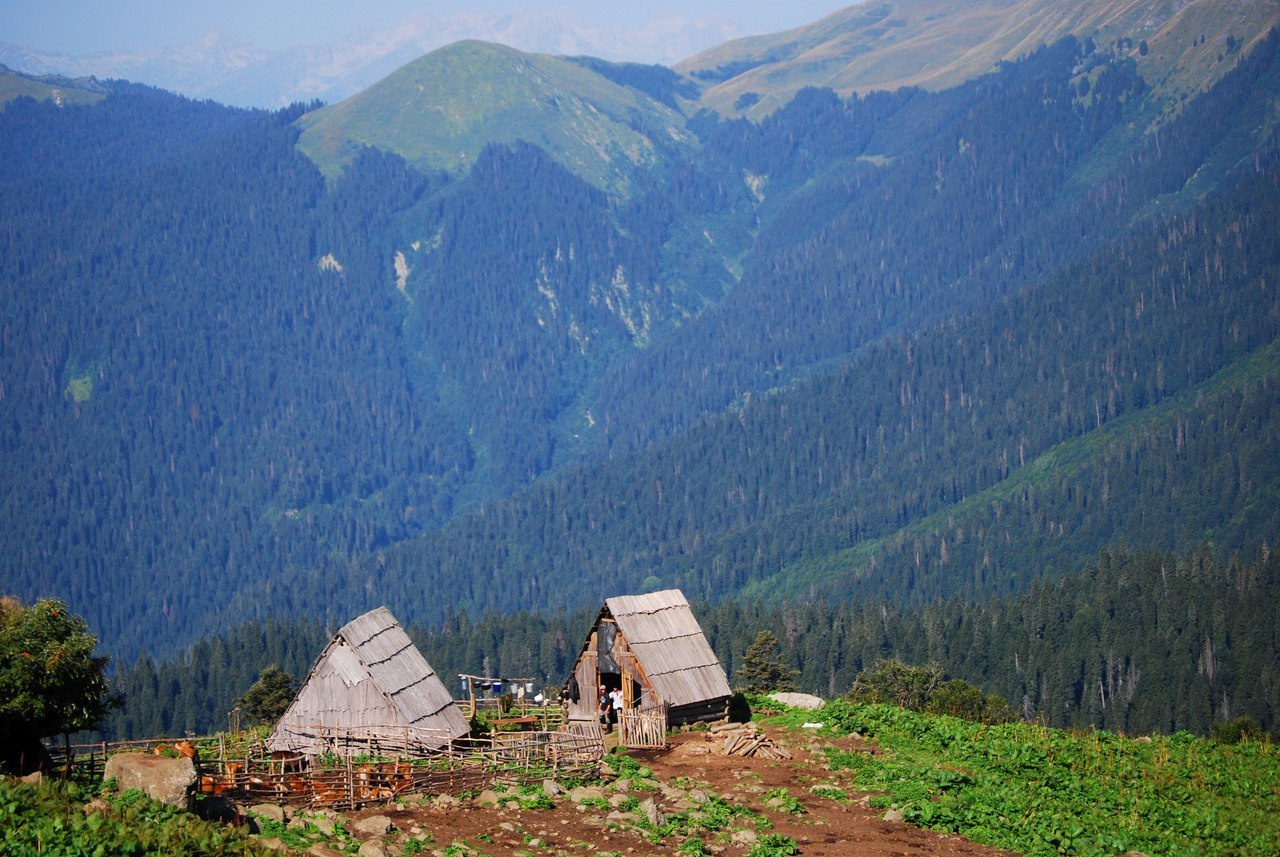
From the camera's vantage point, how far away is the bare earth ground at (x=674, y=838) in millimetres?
54438

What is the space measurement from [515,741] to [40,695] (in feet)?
67.2

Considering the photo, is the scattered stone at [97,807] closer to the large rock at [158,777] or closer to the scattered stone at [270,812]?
the large rock at [158,777]

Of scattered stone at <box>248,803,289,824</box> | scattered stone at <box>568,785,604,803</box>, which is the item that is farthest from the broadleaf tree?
scattered stone at <box>568,785,604,803</box>

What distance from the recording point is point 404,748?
7094cm

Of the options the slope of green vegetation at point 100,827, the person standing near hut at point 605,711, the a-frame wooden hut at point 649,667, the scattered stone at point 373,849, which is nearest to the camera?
the slope of green vegetation at point 100,827

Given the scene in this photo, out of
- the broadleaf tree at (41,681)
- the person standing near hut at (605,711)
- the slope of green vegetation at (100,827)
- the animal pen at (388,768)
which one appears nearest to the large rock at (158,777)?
the slope of green vegetation at (100,827)

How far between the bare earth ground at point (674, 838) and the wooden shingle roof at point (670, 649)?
11.5m

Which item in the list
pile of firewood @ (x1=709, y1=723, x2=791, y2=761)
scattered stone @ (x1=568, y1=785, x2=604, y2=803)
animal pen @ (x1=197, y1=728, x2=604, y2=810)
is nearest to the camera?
animal pen @ (x1=197, y1=728, x2=604, y2=810)

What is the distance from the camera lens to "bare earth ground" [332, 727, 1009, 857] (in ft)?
179

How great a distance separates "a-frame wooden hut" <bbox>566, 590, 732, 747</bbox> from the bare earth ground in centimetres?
1058

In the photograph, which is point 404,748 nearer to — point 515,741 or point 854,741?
point 515,741

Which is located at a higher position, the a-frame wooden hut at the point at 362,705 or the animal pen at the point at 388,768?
the a-frame wooden hut at the point at 362,705

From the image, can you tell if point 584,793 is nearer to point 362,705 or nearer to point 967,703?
point 362,705

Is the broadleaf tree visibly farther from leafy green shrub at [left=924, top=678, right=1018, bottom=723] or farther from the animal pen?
leafy green shrub at [left=924, top=678, right=1018, bottom=723]
